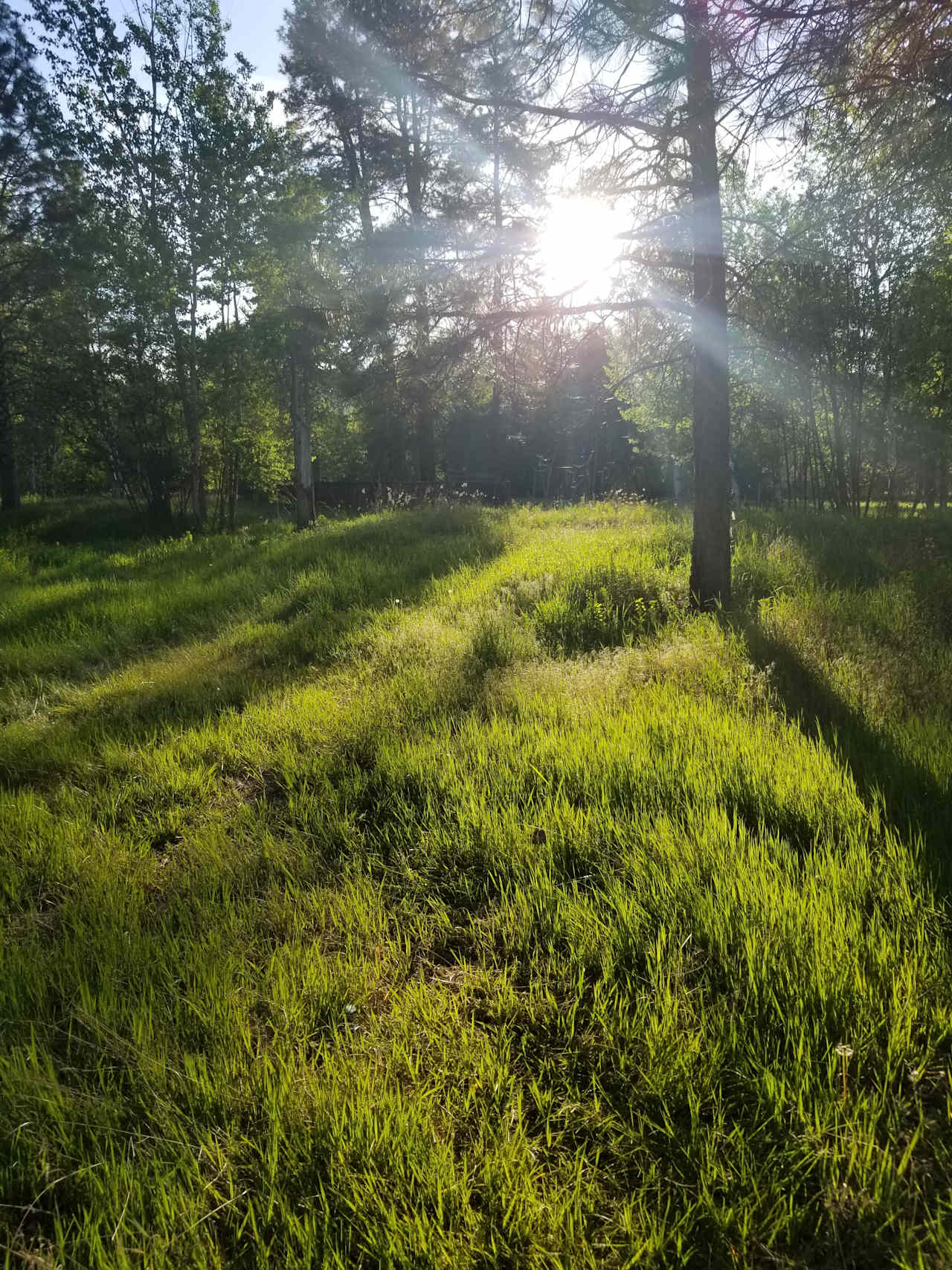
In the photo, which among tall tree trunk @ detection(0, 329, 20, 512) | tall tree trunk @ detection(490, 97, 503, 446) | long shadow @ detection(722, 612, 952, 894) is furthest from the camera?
tall tree trunk @ detection(0, 329, 20, 512)

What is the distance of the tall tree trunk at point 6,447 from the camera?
65.3 feet

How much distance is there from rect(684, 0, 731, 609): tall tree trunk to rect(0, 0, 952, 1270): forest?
4 centimetres

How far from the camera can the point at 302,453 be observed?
52.3 feet

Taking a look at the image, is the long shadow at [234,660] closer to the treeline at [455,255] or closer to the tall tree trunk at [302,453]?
the treeline at [455,255]

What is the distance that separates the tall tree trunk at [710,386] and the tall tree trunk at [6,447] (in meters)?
22.1

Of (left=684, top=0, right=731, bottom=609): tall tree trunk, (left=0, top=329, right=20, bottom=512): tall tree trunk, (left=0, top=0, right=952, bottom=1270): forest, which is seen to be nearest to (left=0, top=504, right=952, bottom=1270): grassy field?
(left=0, top=0, right=952, bottom=1270): forest

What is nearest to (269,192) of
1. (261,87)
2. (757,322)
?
(261,87)

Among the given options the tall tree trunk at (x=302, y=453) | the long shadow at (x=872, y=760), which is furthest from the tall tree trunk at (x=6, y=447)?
the long shadow at (x=872, y=760)

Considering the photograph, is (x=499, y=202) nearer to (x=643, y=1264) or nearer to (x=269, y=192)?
(x=643, y=1264)

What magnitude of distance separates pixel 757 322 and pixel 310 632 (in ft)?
21.4

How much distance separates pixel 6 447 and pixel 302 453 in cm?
1326

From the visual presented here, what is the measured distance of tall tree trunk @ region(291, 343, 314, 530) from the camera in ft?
51.1

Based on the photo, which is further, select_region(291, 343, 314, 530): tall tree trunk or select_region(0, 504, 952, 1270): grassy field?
select_region(291, 343, 314, 530): tall tree trunk

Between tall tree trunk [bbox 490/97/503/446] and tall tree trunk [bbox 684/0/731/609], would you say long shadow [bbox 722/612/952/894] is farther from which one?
tall tree trunk [bbox 490/97/503/446]
